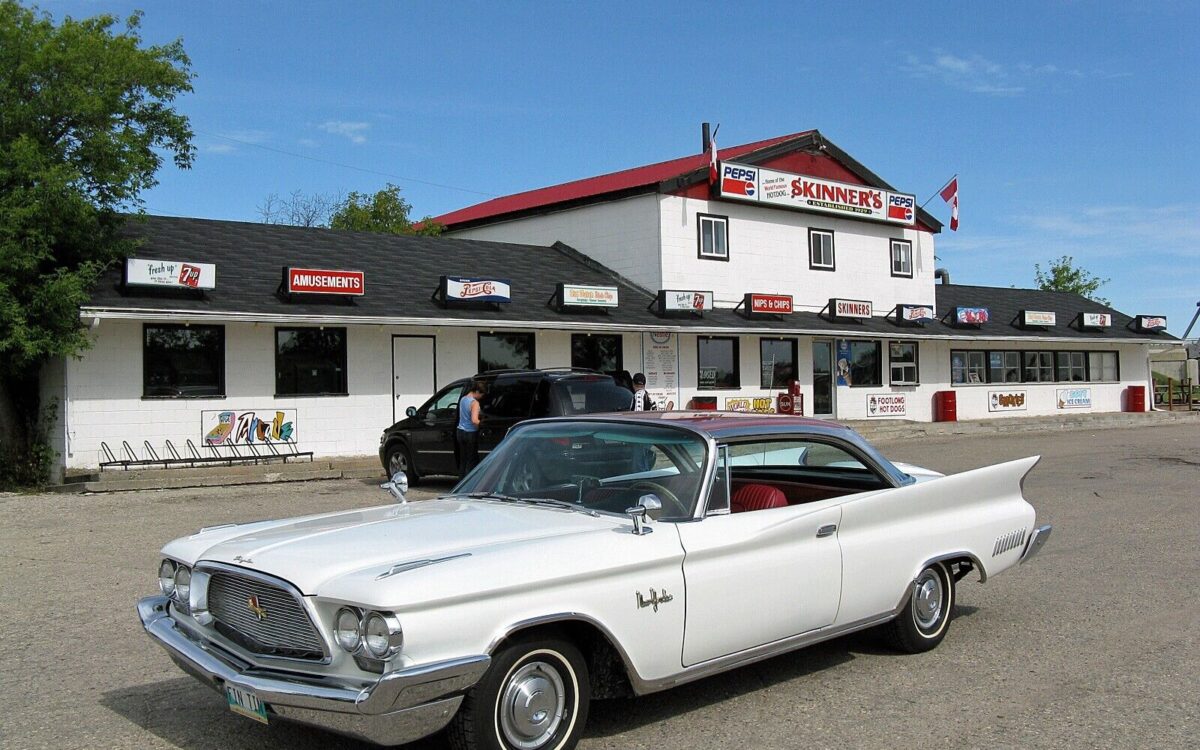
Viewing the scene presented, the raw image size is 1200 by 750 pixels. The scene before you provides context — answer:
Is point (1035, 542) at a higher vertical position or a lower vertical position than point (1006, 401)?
lower

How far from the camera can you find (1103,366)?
37.7 m

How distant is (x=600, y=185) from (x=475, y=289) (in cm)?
1080

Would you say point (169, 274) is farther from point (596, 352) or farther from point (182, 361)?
point (596, 352)

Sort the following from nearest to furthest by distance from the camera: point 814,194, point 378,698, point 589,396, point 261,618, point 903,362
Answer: point 378,698, point 261,618, point 589,396, point 814,194, point 903,362

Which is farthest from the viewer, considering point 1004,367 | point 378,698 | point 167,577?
point 1004,367

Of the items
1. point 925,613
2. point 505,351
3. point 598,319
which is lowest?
point 925,613

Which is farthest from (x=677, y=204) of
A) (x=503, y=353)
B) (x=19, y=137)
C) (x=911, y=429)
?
(x=19, y=137)

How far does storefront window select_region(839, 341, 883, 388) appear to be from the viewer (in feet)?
96.9

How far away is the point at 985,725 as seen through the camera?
4.72 m

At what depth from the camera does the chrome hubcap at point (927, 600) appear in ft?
19.6

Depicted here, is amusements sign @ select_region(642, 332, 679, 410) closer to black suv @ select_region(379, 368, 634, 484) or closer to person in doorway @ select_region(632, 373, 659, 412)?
person in doorway @ select_region(632, 373, 659, 412)

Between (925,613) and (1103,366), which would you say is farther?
(1103,366)

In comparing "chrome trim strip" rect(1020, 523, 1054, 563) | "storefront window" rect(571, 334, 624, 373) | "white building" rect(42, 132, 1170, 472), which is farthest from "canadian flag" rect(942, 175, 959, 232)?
"chrome trim strip" rect(1020, 523, 1054, 563)

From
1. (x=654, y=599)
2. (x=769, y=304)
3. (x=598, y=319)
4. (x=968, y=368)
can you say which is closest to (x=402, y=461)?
(x=598, y=319)
